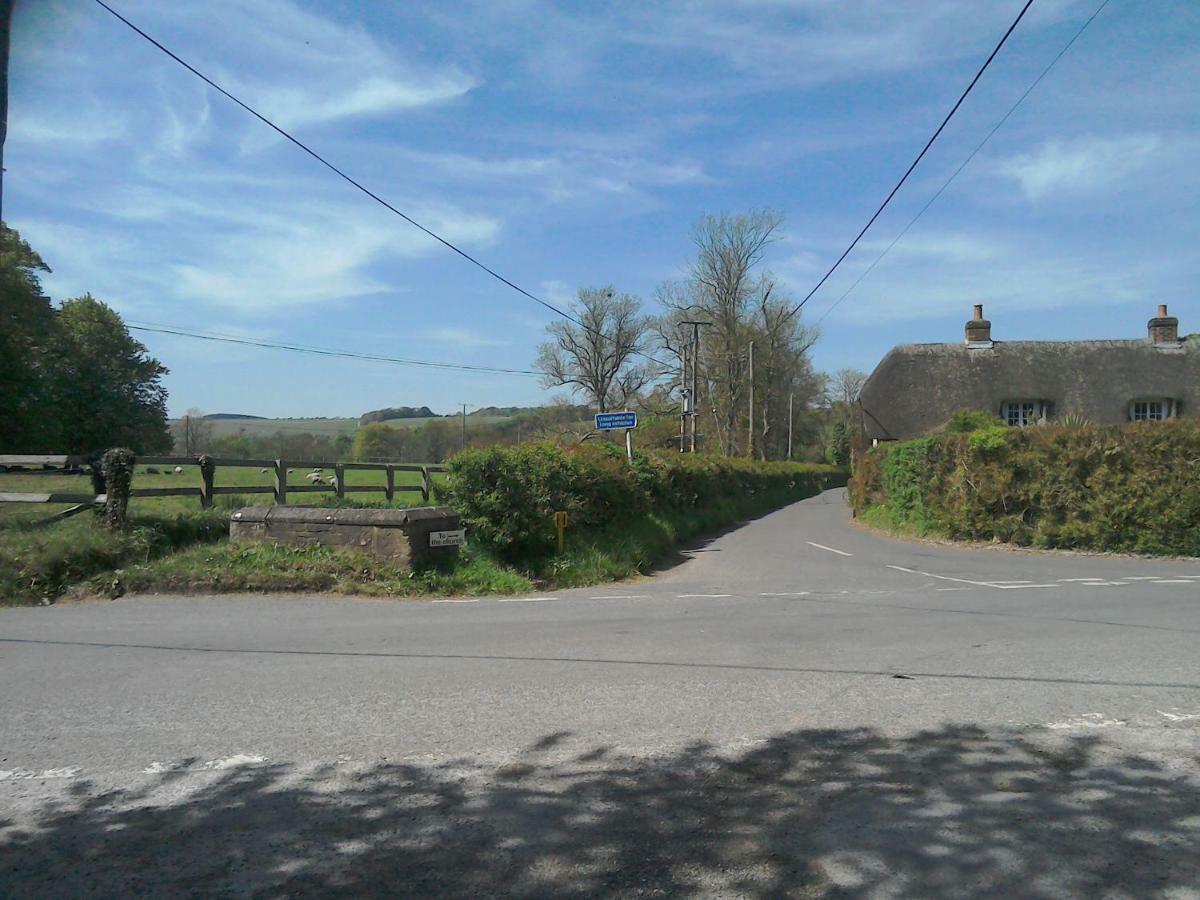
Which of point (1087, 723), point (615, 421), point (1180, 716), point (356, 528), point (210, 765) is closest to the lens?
point (210, 765)

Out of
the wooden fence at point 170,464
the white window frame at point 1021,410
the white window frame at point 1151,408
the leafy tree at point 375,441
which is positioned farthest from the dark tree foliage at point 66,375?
the white window frame at point 1151,408

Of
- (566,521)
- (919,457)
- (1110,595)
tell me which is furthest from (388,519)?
(919,457)

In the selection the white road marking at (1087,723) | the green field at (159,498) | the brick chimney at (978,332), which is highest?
the brick chimney at (978,332)

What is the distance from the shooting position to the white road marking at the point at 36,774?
16.9 feet

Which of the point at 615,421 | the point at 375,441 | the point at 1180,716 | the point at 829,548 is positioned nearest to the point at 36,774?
the point at 1180,716

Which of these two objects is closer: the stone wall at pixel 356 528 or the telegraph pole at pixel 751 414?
the stone wall at pixel 356 528

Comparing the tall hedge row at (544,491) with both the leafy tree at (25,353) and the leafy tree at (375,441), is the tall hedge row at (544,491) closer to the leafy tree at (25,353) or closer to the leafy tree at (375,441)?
the leafy tree at (25,353)

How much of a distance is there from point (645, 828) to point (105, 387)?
46.6m

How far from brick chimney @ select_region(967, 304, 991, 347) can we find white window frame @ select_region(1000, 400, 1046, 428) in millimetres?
3050

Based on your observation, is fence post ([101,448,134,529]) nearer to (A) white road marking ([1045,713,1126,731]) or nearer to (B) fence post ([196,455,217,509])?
(B) fence post ([196,455,217,509])

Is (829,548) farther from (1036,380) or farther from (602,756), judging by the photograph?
(1036,380)

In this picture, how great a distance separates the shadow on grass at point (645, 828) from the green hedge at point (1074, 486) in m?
16.5

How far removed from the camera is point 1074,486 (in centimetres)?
2073

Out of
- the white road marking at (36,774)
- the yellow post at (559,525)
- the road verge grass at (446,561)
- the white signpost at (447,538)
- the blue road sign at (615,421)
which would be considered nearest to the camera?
the white road marking at (36,774)
